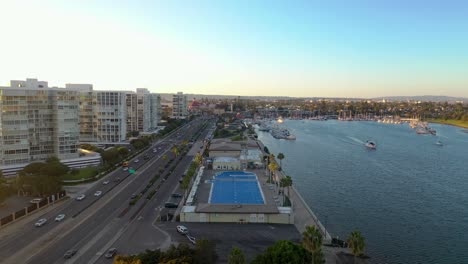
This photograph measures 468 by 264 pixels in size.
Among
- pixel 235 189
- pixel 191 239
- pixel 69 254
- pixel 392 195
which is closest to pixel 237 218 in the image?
pixel 191 239

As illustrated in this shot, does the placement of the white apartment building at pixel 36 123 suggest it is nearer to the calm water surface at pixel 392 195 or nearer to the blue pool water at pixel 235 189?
the blue pool water at pixel 235 189

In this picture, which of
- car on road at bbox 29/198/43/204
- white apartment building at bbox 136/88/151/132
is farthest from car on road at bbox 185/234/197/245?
white apartment building at bbox 136/88/151/132

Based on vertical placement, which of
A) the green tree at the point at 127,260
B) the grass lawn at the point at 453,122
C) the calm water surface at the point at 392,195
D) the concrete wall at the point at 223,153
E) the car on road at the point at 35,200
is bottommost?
the calm water surface at the point at 392,195

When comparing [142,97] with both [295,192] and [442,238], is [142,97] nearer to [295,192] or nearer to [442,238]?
[295,192]

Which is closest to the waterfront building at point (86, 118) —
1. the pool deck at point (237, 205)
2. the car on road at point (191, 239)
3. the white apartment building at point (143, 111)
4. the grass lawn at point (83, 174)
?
the white apartment building at point (143, 111)

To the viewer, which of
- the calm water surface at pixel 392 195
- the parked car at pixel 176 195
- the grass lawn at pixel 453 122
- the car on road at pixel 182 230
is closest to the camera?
the car on road at pixel 182 230

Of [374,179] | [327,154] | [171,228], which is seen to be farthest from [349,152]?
[171,228]
